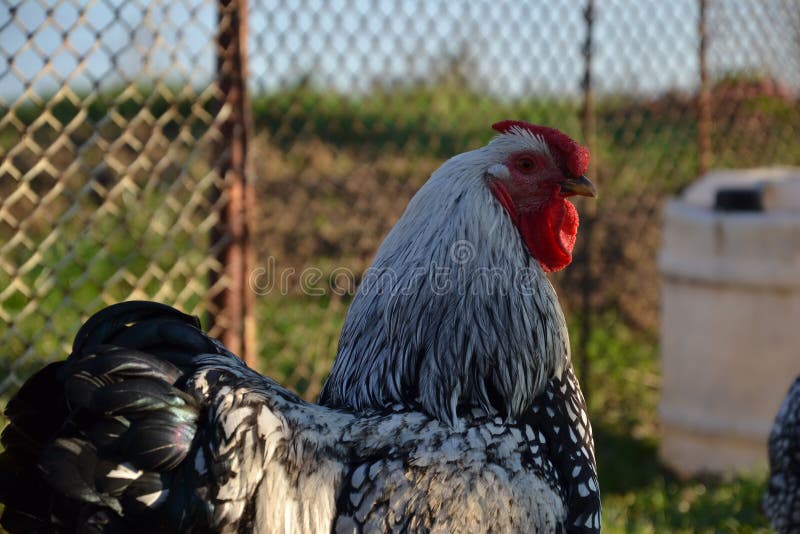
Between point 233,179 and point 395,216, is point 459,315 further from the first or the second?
point 395,216

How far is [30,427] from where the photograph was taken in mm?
2002

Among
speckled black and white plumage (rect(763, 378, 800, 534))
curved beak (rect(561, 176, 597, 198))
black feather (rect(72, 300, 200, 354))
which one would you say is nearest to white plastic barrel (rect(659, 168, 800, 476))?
speckled black and white plumage (rect(763, 378, 800, 534))

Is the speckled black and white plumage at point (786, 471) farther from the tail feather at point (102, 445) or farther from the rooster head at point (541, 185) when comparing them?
the tail feather at point (102, 445)

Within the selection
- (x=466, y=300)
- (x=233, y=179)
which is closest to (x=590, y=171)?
(x=233, y=179)

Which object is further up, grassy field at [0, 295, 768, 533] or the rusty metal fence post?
the rusty metal fence post

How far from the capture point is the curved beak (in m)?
2.40

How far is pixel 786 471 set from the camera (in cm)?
333

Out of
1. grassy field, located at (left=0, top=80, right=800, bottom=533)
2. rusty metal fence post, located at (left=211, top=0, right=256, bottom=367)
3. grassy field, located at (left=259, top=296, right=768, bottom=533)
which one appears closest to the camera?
rusty metal fence post, located at (left=211, top=0, right=256, bottom=367)

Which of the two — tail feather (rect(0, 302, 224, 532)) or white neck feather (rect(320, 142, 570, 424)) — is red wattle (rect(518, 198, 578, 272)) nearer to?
white neck feather (rect(320, 142, 570, 424))

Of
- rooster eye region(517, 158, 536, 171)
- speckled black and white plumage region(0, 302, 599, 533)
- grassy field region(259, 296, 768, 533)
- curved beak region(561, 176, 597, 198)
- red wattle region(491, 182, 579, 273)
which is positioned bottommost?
grassy field region(259, 296, 768, 533)

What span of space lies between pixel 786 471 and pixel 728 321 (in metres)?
1.33

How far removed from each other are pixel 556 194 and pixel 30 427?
4.91 feet

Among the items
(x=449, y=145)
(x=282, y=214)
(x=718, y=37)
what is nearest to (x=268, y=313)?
(x=282, y=214)

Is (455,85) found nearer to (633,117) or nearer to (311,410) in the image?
(633,117)
